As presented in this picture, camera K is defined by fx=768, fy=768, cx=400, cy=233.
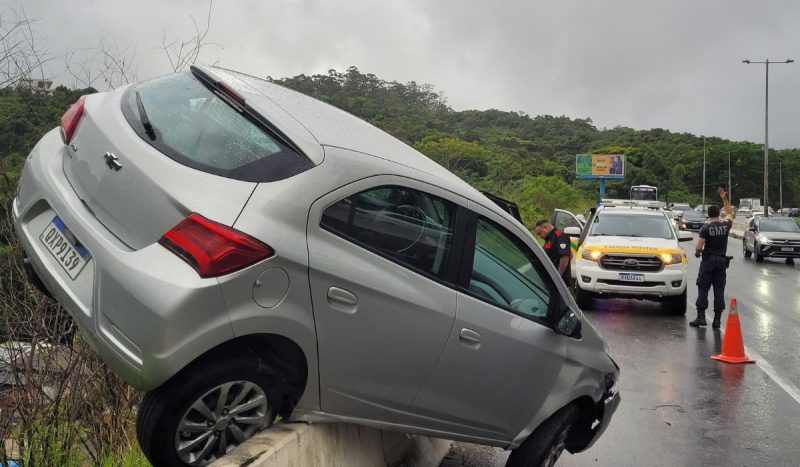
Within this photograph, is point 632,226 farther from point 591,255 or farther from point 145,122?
point 145,122

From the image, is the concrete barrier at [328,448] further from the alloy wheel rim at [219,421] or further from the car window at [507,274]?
the car window at [507,274]

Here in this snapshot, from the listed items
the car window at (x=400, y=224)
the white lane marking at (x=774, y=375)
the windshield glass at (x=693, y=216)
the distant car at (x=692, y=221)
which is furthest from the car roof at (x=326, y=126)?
the windshield glass at (x=693, y=216)

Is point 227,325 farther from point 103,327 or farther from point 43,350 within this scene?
point 43,350

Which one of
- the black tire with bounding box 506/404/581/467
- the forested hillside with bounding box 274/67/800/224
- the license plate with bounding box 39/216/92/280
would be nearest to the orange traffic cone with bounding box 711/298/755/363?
the black tire with bounding box 506/404/581/467

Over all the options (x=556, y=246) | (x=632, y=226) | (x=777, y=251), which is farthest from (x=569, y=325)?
(x=777, y=251)

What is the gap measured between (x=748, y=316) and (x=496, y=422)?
10105 mm

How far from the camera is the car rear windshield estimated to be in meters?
3.21

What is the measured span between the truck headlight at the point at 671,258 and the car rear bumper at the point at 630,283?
0.28ft

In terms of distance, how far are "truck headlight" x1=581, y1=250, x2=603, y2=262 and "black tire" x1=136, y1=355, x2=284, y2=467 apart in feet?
33.1

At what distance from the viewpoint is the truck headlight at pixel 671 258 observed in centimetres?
1234

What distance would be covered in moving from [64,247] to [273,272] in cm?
99

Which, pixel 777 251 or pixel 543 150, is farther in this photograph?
pixel 543 150

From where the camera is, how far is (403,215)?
3621 millimetres

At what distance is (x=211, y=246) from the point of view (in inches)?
115
